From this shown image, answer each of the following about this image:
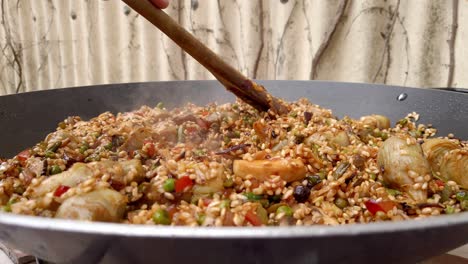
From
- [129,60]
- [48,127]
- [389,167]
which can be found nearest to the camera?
[389,167]

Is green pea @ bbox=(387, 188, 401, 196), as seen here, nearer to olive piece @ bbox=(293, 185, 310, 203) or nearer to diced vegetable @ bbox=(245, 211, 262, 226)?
olive piece @ bbox=(293, 185, 310, 203)

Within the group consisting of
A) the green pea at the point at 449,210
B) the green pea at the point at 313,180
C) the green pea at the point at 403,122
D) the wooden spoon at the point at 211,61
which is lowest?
the green pea at the point at 449,210

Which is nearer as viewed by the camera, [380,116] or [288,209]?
[288,209]

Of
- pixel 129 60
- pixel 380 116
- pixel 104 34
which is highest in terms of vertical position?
pixel 104 34

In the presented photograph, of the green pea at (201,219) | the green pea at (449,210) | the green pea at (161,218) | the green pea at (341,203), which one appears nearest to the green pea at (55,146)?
the green pea at (161,218)

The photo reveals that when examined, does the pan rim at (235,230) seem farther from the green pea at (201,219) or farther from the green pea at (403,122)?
the green pea at (403,122)

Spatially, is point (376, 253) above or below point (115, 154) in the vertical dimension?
below

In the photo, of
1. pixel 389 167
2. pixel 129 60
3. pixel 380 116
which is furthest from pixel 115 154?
pixel 129 60

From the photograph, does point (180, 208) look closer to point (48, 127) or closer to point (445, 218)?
point (445, 218)

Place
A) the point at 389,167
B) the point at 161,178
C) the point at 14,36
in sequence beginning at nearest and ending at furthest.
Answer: the point at 161,178 < the point at 389,167 < the point at 14,36

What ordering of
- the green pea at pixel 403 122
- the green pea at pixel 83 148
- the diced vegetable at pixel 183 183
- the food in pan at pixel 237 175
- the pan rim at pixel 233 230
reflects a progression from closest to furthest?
the pan rim at pixel 233 230, the food in pan at pixel 237 175, the diced vegetable at pixel 183 183, the green pea at pixel 83 148, the green pea at pixel 403 122
